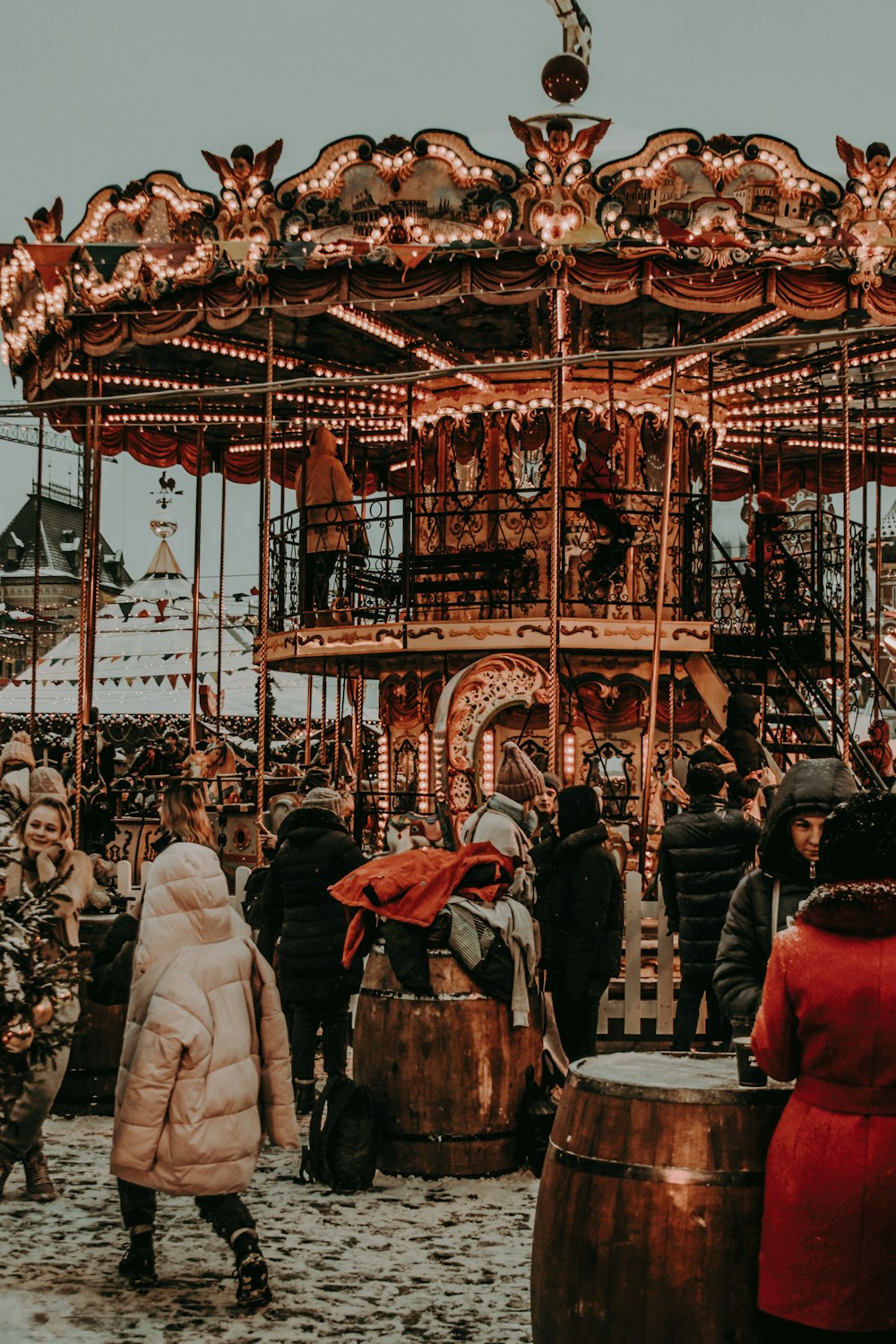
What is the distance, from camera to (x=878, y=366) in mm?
19922

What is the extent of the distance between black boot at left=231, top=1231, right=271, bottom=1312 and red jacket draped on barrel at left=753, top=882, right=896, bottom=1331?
7.68 feet

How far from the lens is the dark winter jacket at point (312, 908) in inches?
326

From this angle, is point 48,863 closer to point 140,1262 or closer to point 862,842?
point 140,1262

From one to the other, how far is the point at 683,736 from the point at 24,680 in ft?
69.3

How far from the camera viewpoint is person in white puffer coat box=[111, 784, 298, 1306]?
216 inches

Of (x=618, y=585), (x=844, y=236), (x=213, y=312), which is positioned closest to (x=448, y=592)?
(x=618, y=585)

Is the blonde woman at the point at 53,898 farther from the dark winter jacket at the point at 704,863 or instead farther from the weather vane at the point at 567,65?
the weather vane at the point at 567,65

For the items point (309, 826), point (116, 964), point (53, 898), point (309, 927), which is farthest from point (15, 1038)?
point (309, 826)

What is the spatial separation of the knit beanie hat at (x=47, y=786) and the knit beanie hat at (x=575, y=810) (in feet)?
8.79

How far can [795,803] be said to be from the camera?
521cm

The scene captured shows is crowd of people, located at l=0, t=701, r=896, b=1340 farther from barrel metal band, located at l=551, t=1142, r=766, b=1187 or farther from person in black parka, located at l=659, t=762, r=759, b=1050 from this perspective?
barrel metal band, located at l=551, t=1142, r=766, b=1187

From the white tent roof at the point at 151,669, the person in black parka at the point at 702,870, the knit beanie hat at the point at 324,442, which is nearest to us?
the person in black parka at the point at 702,870

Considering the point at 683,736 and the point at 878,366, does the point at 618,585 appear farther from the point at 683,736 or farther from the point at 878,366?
the point at 878,366

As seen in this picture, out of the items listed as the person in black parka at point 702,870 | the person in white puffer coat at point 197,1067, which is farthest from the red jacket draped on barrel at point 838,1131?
the person in black parka at point 702,870
